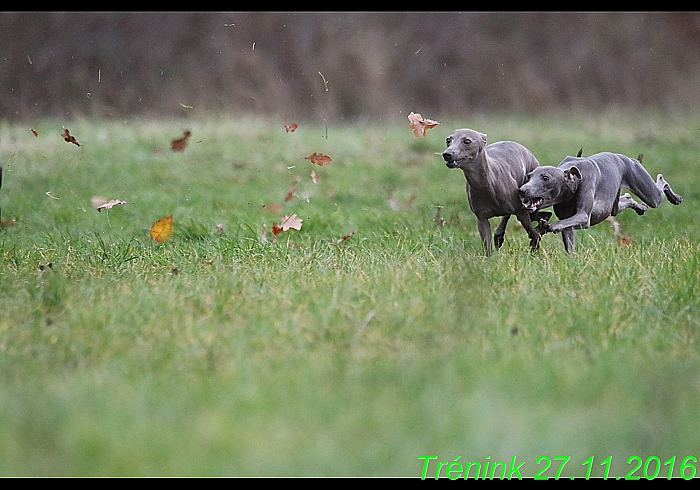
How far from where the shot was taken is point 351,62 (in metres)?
18.9

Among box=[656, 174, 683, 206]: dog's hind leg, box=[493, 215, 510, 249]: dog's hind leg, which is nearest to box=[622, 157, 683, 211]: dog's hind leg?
box=[656, 174, 683, 206]: dog's hind leg

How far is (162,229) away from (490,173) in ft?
9.21

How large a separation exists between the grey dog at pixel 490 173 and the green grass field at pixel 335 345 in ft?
0.95

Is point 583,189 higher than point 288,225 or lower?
higher

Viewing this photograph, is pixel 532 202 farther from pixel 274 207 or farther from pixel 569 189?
pixel 274 207

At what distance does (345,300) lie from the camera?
441cm

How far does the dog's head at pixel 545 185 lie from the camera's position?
16.8 feet

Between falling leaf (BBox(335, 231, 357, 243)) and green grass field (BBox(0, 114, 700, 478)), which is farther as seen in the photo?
falling leaf (BBox(335, 231, 357, 243))

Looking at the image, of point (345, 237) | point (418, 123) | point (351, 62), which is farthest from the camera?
point (351, 62)

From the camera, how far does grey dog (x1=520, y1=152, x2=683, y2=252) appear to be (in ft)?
16.8

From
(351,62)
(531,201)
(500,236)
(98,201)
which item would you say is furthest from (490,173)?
(351,62)

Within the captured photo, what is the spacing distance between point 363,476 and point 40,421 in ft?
3.73

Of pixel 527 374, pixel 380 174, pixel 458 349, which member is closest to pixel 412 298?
pixel 458 349

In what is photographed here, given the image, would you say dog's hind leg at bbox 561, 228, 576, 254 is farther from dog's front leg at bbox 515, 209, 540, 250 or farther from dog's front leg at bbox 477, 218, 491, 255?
dog's front leg at bbox 477, 218, 491, 255
